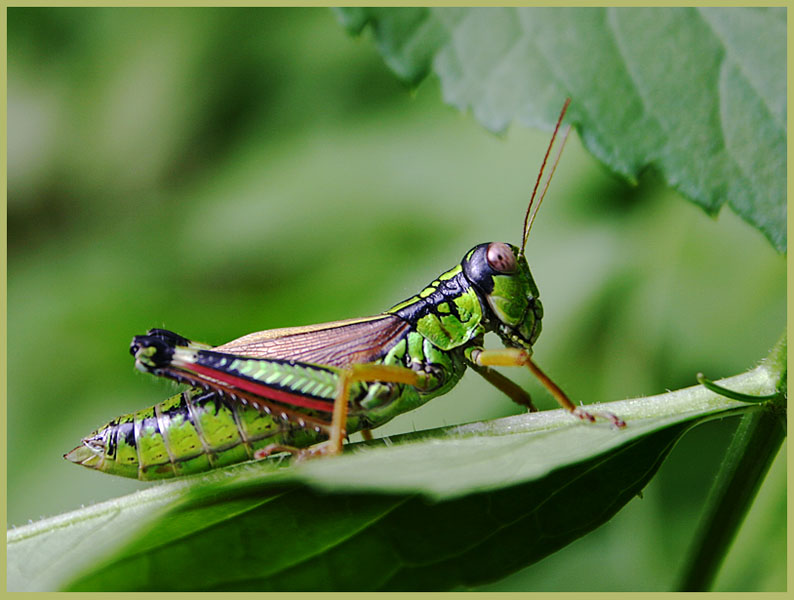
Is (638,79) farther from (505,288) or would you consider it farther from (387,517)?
(387,517)

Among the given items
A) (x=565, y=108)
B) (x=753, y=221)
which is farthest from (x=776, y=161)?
(x=565, y=108)

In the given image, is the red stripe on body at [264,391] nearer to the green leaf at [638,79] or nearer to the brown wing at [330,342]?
the brown wing at [330,342]

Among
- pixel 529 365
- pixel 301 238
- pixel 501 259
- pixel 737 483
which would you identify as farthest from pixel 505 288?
pixel 301 238

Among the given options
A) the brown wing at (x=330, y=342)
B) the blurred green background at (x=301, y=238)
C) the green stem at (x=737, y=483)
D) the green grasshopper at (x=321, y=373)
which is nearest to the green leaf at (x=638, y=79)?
the green grasshopper at (x=321, y=373)

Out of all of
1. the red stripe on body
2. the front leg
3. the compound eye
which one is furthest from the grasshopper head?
the red stripe on body

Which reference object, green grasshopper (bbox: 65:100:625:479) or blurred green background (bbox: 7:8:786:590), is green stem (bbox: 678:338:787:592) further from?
blurred green background (bbox: 7:8:786:590)
